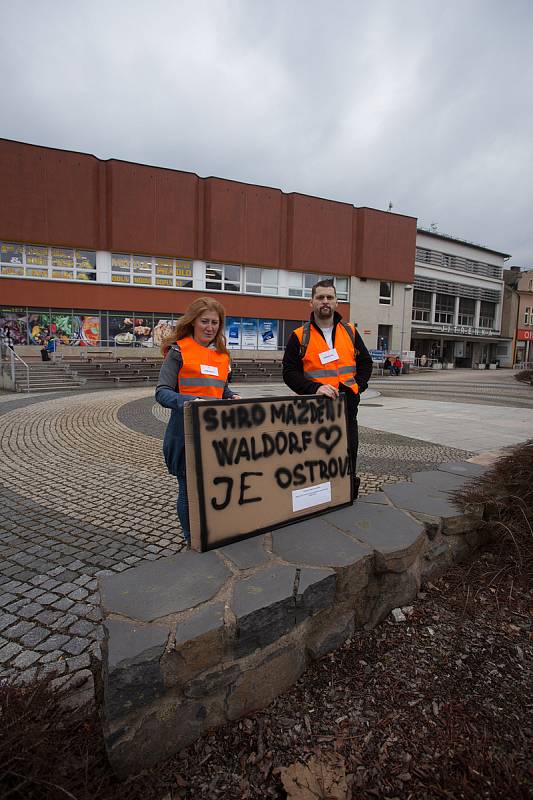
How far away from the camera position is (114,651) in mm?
1393

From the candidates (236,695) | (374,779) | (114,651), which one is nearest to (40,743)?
(114,651)

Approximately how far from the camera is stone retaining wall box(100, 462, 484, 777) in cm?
139

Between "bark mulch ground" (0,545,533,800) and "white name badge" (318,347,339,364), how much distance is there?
6.13ft

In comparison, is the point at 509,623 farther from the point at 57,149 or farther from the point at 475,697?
the point at 57,149

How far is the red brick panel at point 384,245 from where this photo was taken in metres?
33.3

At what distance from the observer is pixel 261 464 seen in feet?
7.93

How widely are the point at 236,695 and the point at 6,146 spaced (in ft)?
99.3

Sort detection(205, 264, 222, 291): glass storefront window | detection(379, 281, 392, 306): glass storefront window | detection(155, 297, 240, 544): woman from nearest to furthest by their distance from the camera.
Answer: detection(155, 297, 240, 544): woman
detection(205, 264, 222, 291): glass storefront window
detection(379, 281, 392, 306): glass storefront window

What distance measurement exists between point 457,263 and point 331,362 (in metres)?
49.9

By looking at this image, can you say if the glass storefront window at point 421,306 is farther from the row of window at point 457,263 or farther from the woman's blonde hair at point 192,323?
the woman's blonde hair at point 192,323

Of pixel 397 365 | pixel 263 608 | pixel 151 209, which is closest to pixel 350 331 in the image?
pixel 263 608

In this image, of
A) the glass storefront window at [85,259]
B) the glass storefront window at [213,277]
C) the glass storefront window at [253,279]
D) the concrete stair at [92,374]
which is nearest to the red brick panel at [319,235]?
the glass storefront window at [253,279]

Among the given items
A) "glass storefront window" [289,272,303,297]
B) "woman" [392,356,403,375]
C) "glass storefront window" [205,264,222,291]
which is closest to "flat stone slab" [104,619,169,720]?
"glass storefront window" [205,264,222,291]

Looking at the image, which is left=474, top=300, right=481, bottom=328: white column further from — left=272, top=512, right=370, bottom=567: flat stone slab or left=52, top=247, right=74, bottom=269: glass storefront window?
left=272, top=512, right=370, bottom=567: flat stone slab
